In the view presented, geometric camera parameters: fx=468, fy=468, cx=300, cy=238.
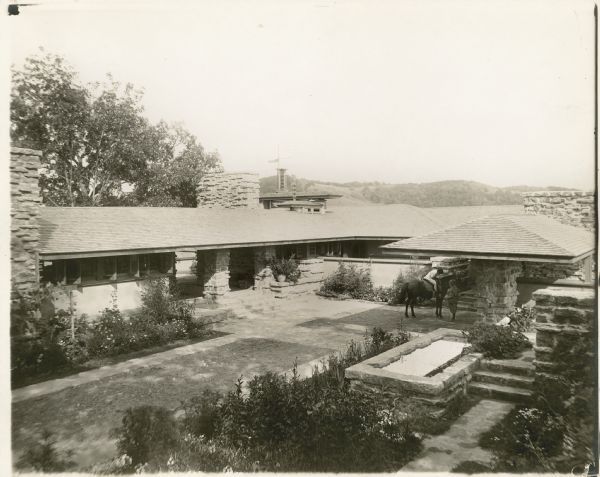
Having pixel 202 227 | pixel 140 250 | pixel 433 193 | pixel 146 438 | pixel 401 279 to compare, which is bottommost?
pixel 401 279

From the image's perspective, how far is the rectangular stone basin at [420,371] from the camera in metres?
6.90

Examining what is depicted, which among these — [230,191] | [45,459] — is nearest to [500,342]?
[45,459]

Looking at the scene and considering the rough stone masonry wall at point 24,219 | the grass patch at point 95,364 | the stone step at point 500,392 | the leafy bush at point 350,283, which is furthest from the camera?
the leafy bush at point 350,283

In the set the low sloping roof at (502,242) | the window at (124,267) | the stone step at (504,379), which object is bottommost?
the stone step at (504,379)

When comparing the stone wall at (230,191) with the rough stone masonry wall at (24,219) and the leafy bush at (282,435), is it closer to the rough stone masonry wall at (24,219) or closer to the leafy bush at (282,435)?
the rough stone masonry wall at (24,219)

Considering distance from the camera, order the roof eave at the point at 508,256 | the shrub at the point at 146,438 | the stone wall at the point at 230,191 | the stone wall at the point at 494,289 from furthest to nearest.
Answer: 1. the stone wall at the point at 230,191
2. the stone wall at the point at 494,289
3. the roof eave at the point at 508,256
4. the shrub at the point at 146,438

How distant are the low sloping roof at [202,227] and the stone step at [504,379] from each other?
9256mm

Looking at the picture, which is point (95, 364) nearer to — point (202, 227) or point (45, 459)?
point (45, 459)

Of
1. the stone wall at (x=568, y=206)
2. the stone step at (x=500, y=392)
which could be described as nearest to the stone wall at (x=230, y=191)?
the stone wall at (x=568, y=206)

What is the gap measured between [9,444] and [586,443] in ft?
23.2

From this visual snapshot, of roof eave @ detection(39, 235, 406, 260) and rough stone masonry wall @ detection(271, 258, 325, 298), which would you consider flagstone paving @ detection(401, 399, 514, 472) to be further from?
rough stone masonry wall @ detection(271, 258, 325, 298)

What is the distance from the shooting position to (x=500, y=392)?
754cm

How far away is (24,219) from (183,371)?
487cm

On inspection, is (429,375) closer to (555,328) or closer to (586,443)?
(555,328)
